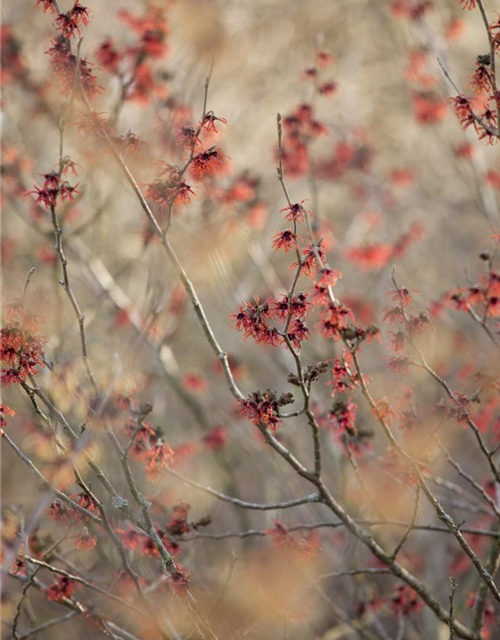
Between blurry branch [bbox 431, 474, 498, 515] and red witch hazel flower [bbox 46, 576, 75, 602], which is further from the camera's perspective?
blurry branch [bbox 431, 474, 498, 515]

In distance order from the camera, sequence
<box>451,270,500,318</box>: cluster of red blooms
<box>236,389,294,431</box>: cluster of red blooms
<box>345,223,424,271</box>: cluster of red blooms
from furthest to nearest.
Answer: <box>345,223,424,271</box>: cluster of red blooms < <box>451,270,500,318</box>: cluster of red blooms < <box>236,389,294,431</box>: cluster of red blooms

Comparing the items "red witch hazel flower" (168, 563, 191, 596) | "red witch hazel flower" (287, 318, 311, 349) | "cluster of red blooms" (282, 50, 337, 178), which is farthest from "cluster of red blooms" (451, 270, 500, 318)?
"cluster of red blooms" (282, 50, 337, 178)

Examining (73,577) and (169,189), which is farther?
(169,189)

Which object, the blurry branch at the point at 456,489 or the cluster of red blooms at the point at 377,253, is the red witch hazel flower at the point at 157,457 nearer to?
Answer: the blurry branch at the point at 456,489

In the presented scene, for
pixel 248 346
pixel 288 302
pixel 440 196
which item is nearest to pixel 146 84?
pixel 288 302

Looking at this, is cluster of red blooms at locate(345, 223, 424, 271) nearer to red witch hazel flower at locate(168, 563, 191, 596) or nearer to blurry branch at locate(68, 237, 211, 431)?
blurry branch at locate(68, 237, 211, 431)

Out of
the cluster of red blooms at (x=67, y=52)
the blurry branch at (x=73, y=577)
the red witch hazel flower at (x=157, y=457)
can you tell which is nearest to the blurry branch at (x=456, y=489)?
the red witch hazel flower at (x=157, y=457)

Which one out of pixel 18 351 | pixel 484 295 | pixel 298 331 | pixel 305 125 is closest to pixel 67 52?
pixel 18 351

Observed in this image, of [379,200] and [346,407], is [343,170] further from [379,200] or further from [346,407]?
[346,407]

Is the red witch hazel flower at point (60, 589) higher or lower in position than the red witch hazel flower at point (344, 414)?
lower

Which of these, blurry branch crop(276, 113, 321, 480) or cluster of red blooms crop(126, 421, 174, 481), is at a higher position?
blurry branch crop(276, 113, 321, 480)

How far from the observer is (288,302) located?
223 centimetres

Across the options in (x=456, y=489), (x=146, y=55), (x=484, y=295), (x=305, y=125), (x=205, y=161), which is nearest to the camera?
(x=205, y=161)

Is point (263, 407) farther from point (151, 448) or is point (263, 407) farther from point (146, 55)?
point (146, 55)
